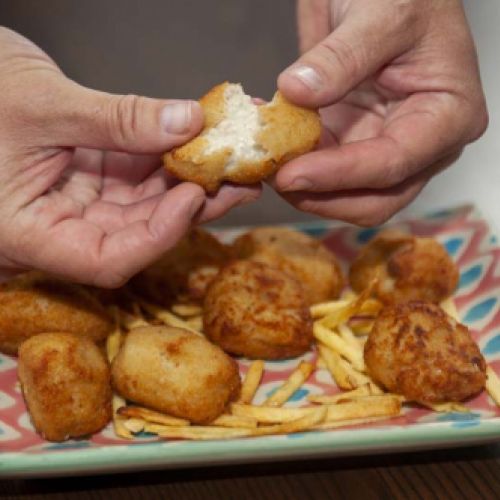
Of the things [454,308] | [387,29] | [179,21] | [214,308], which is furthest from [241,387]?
[179,21]

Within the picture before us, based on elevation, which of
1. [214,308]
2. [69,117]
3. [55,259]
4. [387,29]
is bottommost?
[214,308]

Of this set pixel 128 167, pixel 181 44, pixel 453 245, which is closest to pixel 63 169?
pixel 128 167

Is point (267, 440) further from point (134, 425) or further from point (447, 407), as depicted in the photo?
point (447, 407)

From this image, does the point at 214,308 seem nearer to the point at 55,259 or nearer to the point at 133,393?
the point at 133,393

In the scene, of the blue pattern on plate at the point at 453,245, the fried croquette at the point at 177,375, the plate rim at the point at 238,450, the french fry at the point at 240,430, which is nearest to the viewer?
the plate rim at the point at 238,450

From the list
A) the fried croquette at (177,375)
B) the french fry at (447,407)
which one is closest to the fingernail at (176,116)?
the fried croquette at (177,375)

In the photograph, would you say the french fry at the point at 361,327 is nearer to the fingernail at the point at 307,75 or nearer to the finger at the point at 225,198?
the finger at the point at 225,198
